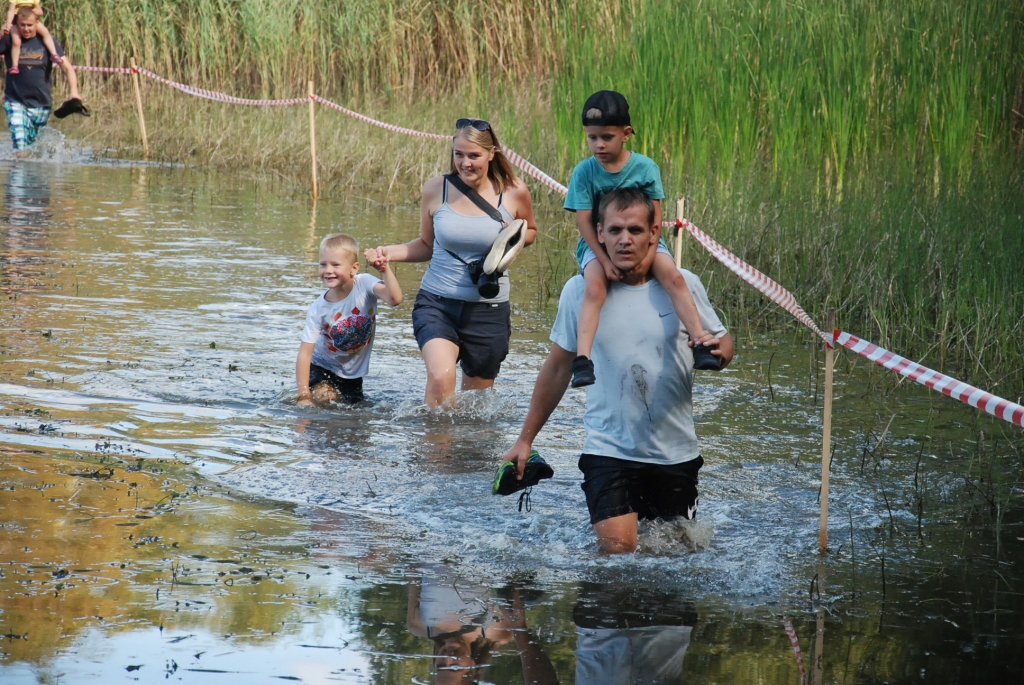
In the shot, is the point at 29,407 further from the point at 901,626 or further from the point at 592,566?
the point at 901,626

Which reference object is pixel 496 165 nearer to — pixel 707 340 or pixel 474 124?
pixel 474 124

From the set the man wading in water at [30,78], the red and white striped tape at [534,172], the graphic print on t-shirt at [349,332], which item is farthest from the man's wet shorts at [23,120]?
the graphic print on t-shirt at [349,332]

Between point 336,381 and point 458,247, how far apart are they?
3.74 ft

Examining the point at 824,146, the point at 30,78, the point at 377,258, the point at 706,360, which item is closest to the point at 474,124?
the point at 377,258

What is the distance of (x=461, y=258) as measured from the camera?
7.46 m

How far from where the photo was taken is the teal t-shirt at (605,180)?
21.2ft

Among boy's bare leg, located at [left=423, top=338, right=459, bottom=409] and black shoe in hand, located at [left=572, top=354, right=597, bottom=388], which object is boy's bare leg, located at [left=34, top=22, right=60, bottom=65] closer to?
boy's bare leg, located at [left=423, top=338, right=459, bottom=409]

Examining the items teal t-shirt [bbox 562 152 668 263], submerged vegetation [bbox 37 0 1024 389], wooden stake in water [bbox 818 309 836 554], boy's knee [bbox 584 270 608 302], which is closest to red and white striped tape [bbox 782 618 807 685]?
wooden stake in water [bbox 818 309 836 554]

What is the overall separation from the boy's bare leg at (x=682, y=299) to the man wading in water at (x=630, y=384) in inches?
2.8

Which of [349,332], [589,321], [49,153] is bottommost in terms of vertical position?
[349,332]

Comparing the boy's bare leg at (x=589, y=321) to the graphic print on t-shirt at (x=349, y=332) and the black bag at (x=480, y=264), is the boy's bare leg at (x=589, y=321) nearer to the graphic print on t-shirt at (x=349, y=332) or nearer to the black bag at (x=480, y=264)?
the black bag at (x=480, y=264)

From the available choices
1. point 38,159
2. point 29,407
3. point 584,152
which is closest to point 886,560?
point 29,407

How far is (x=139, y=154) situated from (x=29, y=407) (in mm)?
13593

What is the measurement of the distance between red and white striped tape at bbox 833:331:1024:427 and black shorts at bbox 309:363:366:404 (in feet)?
11.5
